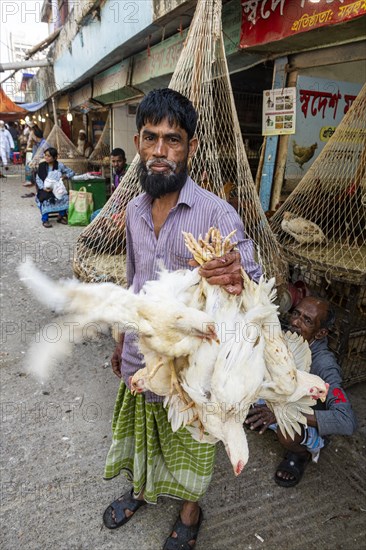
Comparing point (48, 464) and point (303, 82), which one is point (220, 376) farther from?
point (303, 82)

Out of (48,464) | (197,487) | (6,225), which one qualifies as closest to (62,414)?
(48,464)

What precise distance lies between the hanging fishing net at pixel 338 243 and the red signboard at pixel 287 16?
0.61 meters

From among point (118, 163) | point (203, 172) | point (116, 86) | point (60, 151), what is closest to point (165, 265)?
point (203, 172)

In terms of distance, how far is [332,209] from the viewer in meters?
2.91

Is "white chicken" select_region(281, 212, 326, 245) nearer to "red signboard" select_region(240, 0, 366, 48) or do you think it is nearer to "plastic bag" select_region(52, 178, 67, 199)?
"red signboard" select_region(240, 0, 366, 48)

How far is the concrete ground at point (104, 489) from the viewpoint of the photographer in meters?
1.81

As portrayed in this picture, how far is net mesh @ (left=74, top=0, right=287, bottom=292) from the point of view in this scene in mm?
2254

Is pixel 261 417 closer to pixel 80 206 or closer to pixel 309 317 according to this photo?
pixel 309 317

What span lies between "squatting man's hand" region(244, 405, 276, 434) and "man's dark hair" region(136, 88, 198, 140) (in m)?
1.72

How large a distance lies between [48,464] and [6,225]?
6032mm

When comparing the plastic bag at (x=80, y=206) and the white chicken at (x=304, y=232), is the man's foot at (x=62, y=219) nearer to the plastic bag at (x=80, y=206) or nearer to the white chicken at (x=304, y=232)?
the plastic bag at (x=80, y=206)

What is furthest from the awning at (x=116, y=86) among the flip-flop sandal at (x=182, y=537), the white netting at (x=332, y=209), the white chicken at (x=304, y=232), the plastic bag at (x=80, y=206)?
the flip-flop sandal at (x=182, y=537)

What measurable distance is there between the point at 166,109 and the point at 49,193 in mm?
6493

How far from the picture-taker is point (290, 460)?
2182mm
